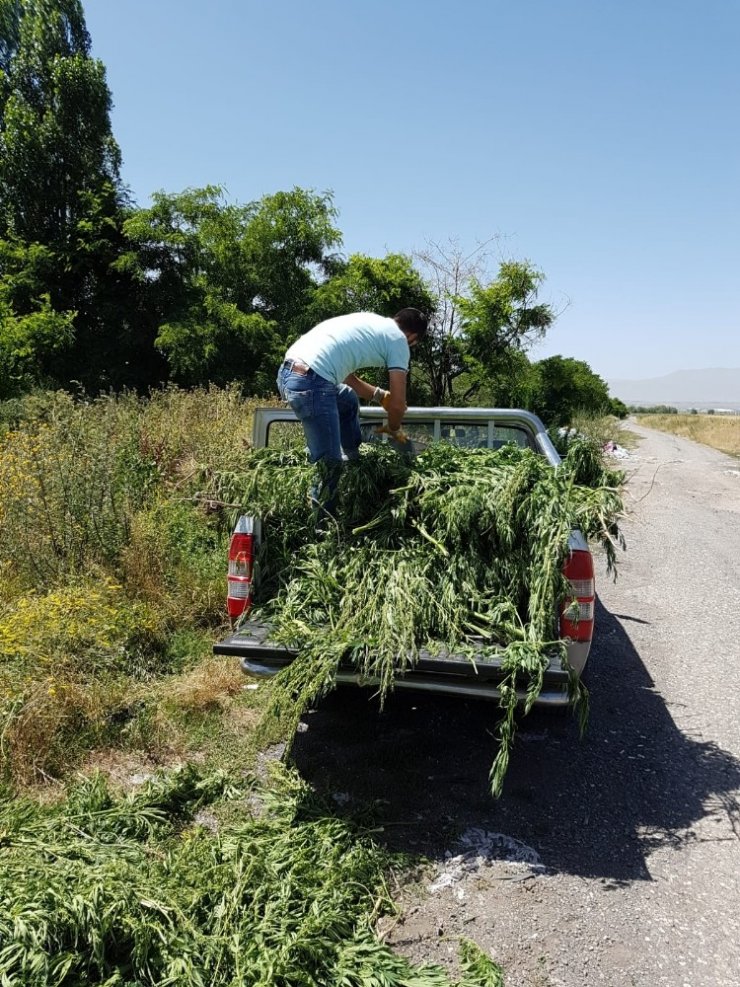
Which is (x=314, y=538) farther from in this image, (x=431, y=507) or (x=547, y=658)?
(x=547, y=658)

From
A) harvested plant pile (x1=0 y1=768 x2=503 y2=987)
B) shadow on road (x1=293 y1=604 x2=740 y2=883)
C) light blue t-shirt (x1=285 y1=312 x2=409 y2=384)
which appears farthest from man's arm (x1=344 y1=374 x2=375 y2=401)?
harvested plant pile (x1=0 y1=768 x2=503 y2=987)

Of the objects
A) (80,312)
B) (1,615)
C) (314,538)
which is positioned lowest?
(1,615)

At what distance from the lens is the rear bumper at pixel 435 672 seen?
2882 millimetres

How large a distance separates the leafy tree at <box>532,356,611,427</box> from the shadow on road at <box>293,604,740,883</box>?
47.5 feet

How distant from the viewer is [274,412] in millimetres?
4141

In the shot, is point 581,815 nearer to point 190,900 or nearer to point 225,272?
point 190,900

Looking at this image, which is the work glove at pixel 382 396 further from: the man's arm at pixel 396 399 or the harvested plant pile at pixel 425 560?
the harvested plant pile at pixel 425 560

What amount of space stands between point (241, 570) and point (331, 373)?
1.22 metres

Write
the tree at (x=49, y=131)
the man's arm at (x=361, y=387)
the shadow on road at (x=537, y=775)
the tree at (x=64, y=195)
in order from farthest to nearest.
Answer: the tree at (x=49, y=131) < the tree at (x=64, y=195) < the man's arm at (x=361, y=387) < the shadow on road at (x=537, y=775)

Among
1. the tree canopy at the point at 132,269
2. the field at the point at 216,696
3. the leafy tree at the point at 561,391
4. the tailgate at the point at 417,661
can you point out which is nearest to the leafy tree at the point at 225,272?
the tree canopy at the point at 132,269

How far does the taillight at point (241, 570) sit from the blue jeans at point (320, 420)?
17.0 inches

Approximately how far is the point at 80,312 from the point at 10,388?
7.16 meters

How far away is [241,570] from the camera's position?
3.61m

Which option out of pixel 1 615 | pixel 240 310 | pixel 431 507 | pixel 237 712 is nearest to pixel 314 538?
pixel 431 507
